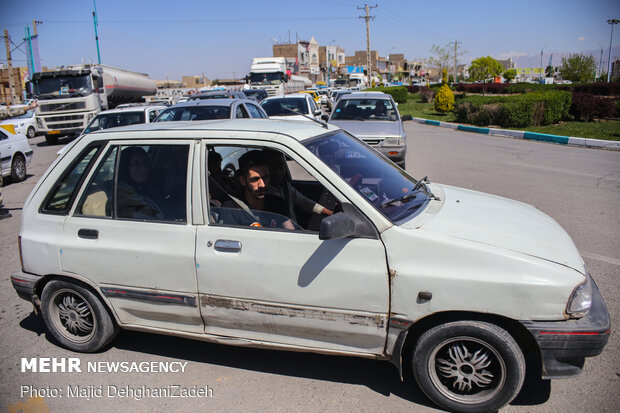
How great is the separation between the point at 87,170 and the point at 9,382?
1.59m

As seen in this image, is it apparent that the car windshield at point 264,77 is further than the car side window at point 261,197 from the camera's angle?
Yes

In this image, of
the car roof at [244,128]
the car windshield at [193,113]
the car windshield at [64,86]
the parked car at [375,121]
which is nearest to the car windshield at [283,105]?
the parked car at [375,121]

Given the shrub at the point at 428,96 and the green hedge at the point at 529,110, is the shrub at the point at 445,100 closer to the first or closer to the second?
the green hedge at the point at 529,110

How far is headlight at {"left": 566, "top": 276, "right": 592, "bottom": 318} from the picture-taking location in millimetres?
2514

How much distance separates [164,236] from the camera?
306 cm

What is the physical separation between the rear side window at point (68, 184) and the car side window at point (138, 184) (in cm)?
11

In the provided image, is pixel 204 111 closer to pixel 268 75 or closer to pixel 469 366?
pixel 469 366

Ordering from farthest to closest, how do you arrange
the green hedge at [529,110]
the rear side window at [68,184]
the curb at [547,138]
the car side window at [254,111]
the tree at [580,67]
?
1. the tree at [580,67]
2. the green hedge at [529,110]
3. the curb at [547,138]
4. the car side window at [254,111]
5. the rear side window at [68,184]

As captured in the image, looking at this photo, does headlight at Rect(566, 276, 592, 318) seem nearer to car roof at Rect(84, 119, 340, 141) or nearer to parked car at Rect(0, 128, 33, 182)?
car roof at Rect(84, 119, 340, 141)

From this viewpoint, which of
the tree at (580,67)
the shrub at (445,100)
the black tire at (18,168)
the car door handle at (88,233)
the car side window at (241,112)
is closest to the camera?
the car door handle at (88,233)

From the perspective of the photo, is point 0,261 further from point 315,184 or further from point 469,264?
point 469,264

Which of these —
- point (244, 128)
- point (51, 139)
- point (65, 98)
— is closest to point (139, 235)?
point (244, 128)

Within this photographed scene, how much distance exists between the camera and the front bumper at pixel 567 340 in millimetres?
2498

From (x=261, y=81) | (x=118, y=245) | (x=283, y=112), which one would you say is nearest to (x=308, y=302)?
(x=118, y=245)
